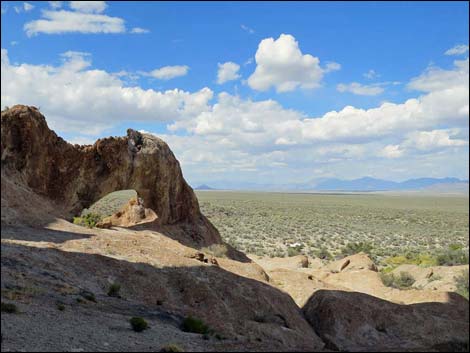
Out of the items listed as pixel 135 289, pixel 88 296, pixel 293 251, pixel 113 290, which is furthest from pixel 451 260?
pixel 88 296

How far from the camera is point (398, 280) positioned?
2903 centimetres

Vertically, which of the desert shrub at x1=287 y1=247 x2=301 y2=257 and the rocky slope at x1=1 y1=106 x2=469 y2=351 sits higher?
the rocky slope at x1=1 y1=106 x2=469 y2=351

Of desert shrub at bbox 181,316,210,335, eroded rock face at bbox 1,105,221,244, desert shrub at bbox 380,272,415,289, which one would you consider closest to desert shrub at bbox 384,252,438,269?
desert shrub at bbox 380,272,415,289

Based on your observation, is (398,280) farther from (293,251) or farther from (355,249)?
(355,249)

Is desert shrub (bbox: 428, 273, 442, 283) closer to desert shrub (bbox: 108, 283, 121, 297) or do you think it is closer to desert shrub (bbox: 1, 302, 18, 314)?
desert shrub (bbox: 108, 283, 121, 297)

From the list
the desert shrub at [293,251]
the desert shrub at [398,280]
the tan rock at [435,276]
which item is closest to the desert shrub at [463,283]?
the tan rock at [435,276]

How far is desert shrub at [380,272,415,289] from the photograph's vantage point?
27.3 metres

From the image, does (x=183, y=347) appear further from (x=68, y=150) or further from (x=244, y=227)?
(x=244, y=227)

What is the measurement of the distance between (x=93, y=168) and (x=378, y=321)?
60.1 ft

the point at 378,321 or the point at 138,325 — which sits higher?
the point at 138,325

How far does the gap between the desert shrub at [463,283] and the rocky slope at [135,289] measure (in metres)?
4.93

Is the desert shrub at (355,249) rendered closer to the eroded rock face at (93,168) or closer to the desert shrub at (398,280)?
the desert shrub at (398,280)

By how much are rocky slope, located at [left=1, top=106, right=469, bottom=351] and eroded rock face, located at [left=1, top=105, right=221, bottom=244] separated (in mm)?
76

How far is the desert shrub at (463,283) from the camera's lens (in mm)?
25625
